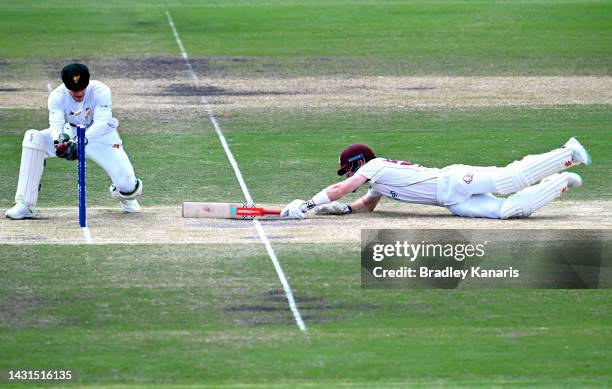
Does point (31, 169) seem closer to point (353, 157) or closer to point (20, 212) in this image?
point (20, 212)

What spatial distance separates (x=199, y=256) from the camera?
13.6 meters

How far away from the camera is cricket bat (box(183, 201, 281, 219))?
15328 mm

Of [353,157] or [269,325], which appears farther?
[353,157]

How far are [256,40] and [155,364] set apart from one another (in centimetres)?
2226

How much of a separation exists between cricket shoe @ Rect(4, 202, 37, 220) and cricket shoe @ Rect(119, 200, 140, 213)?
1083mm

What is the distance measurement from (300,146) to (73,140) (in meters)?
6.35

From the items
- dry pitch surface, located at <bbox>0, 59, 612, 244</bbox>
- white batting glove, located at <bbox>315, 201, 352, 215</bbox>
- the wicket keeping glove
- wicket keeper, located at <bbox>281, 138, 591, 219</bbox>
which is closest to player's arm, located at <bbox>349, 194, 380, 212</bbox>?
white batting glove, located at <bbox>315, 201, 352, 215</bbox>

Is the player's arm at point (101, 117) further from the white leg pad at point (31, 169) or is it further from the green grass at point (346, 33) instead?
the green grass at point (346, 33)

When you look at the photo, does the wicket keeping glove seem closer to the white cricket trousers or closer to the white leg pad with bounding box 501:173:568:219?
the white cricket trousers

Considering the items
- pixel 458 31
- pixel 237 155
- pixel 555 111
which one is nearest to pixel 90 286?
pixel 237 155

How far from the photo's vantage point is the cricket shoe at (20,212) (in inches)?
607

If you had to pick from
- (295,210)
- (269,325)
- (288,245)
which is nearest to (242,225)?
(295,210)

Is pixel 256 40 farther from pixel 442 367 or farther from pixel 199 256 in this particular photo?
pixel 442 367

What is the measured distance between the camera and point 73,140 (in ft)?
50.1
